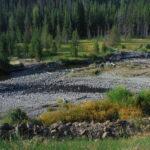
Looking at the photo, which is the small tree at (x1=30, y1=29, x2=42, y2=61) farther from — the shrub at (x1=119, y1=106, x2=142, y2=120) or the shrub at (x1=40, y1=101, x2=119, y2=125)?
the shrub at (x1=119, y1=106, x2=142, y2=120)

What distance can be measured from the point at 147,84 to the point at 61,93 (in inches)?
608

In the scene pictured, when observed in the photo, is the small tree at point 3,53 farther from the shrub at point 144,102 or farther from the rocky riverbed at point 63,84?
the shrub at point 144,102

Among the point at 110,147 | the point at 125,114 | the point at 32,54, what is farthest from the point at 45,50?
the point at 110,147

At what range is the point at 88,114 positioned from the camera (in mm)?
24531

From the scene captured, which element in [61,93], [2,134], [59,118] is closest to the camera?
[2,134]

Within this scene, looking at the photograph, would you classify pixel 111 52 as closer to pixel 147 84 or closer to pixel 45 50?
pixel 45 50

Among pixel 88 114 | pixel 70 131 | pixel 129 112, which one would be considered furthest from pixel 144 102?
pixel 70 131

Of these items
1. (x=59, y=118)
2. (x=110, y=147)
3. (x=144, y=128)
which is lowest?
(x=59, y=118)

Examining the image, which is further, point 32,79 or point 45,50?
point 45,50

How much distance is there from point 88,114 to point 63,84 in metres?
29.1

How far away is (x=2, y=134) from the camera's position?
A: 1422 centimetres

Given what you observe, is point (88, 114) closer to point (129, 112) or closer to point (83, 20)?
point (129, 112)

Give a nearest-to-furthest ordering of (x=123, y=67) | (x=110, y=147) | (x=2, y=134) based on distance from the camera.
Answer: (x=110, y=147)
(x=2, y=134)
(x=123, y=67)

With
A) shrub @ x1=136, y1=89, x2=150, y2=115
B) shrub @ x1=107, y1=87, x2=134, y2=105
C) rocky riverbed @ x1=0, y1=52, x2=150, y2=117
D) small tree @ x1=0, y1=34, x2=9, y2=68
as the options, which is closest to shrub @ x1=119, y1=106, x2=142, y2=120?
shrub @ x1=107, y1=87, x2=134, y2=105
